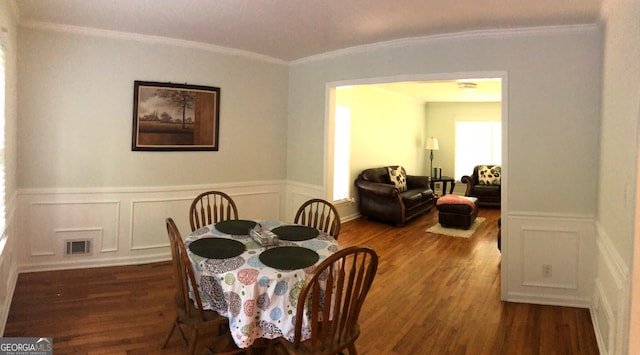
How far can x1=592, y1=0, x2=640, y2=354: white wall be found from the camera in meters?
1.72

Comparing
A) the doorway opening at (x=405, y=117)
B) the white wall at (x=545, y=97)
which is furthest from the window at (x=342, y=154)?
the white wall at (x=545, y=97)

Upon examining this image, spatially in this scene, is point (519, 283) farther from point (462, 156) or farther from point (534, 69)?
point (462, 156)

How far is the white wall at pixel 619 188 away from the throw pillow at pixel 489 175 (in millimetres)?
5277

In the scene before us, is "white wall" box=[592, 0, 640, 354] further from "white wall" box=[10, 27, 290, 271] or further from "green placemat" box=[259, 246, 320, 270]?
"white wall" box=[10, 27, 290, 271]

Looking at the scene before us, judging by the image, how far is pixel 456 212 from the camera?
5.93 meters

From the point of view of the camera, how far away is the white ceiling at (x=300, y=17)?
2777 millimetres

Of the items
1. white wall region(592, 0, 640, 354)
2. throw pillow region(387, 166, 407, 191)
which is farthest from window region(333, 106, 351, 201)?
white wall region(592, 0, 640, 354)

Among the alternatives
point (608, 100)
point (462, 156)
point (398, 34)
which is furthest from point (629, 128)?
point (462, 156)

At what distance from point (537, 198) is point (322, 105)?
2.46 m

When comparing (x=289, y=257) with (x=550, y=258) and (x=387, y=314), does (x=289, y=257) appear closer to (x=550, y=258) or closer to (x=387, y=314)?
(x=387, y=314)

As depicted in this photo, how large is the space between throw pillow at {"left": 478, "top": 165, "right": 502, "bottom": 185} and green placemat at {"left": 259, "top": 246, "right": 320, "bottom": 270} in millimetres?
6849

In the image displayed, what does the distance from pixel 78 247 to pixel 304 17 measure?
3.16m

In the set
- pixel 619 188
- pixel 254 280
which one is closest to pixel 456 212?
pixel 619 188

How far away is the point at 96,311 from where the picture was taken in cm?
286
